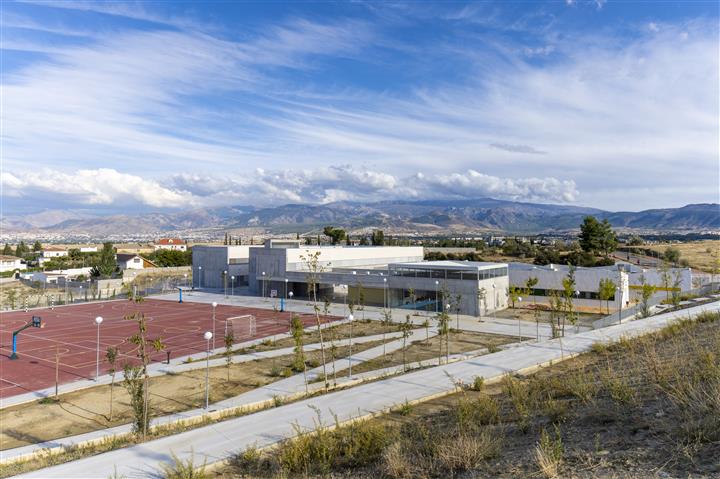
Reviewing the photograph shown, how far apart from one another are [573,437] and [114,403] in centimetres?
1703

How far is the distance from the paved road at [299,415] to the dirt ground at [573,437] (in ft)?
5.91

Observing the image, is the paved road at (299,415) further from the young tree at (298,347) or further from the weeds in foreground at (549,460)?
the weeds in foreground at (549,460)

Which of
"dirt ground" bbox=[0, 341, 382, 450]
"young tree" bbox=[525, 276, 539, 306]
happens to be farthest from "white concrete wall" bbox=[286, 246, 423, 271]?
"dirt ground" bbox=[0, 341, 382, 450]

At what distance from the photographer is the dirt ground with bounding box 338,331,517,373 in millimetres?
21688

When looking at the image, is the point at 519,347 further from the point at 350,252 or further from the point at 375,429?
the point at 350,252

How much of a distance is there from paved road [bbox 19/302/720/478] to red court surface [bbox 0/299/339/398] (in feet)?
37.8

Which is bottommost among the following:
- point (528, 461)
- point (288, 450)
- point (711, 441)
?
point (288, 450)

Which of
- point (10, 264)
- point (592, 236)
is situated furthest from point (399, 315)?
point (10, 264)

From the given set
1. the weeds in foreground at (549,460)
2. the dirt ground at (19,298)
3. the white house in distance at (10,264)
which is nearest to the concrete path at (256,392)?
the weeds in foreground at (549,460)

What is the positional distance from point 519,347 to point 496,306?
17.9 metres

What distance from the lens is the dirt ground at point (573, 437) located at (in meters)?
5.80

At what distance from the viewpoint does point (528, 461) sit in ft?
21.2

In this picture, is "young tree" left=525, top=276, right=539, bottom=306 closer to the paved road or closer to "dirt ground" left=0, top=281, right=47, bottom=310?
the paved road

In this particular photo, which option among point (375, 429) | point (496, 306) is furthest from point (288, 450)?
point (496, 306)
